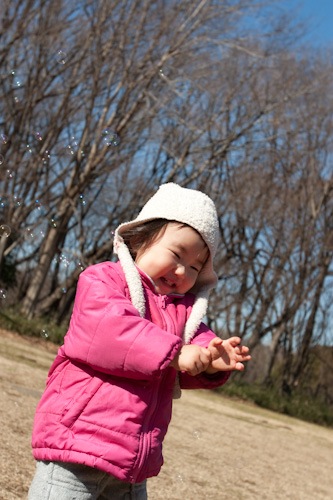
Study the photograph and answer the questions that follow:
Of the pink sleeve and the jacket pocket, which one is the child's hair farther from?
the jacket pocket

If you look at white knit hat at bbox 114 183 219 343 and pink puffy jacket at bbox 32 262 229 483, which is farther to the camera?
white knit hat at bbox 114 183 219 343

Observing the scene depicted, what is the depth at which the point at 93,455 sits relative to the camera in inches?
84.1

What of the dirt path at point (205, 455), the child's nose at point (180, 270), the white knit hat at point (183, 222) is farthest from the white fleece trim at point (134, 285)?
the dirt path at point (205, 455)

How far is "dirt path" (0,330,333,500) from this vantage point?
167 inches

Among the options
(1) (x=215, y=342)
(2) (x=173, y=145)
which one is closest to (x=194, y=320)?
(1) (x=215, y=342)

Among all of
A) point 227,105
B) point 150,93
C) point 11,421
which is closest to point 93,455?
point 11,421

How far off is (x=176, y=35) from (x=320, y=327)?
9.36 m

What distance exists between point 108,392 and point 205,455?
12.5ft

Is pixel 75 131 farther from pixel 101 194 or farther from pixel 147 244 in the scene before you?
pixel 147 244

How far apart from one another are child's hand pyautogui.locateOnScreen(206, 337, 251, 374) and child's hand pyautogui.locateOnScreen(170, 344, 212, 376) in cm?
2

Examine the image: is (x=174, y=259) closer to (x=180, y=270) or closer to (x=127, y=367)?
(x=180, y=270)

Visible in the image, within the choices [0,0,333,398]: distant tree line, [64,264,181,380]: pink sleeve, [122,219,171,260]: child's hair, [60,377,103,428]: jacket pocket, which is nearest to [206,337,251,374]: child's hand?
[64,264,181,380]: pink sleeve

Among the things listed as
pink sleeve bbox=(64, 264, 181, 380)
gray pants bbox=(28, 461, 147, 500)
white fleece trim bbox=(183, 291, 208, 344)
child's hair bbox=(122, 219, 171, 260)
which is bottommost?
gray pants bbox=(28, 461, 147, 500)

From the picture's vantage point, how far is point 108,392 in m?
Result: 2.21
